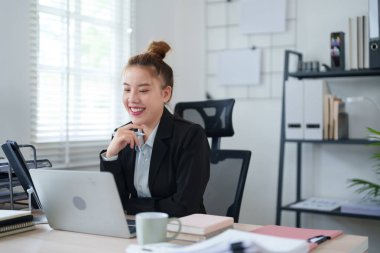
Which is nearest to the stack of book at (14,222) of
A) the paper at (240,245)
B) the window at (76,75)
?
the paper at (240,245)

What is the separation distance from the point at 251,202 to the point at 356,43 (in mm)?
1257

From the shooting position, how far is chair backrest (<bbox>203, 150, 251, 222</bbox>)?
6.83ft

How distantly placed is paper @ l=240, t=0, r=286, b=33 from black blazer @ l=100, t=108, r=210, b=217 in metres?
1.57

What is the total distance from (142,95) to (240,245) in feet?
3.00

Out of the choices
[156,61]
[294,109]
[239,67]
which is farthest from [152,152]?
[239,67]

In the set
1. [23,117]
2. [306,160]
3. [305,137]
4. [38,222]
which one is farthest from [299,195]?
[38,222]

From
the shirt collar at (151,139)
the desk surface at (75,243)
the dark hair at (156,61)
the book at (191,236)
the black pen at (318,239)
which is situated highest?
the dark hair at (156,61)

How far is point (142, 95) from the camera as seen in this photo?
71.0 inches

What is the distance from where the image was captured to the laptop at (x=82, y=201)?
51.1 inches

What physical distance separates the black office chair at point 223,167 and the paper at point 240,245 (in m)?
0.90

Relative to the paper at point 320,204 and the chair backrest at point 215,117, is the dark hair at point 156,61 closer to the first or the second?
the chair backrest at point 215,117

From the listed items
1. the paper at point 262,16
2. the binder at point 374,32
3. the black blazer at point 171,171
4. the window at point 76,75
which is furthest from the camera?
the paper at point 262,16

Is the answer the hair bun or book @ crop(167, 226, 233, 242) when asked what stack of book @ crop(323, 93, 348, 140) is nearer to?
the hair bun

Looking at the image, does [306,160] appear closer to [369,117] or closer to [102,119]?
[369,117]
